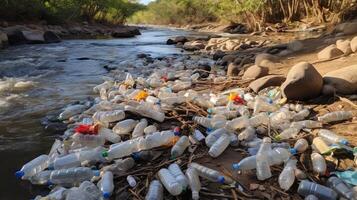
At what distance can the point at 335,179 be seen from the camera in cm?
271

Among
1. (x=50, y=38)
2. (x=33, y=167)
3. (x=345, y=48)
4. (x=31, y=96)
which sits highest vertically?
(x=345, y=48)

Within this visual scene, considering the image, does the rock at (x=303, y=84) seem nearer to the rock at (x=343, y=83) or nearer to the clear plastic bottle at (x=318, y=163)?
the rock at (x=343, y=83)

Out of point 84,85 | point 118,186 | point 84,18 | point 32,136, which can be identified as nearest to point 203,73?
point 84,85

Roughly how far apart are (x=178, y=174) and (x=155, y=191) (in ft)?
0.86

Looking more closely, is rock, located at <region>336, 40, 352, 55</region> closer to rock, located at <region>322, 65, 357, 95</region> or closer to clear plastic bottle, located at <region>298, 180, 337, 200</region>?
rock, located at <region>322, 65, 357, 95</region>

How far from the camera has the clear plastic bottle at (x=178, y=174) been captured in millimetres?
2695

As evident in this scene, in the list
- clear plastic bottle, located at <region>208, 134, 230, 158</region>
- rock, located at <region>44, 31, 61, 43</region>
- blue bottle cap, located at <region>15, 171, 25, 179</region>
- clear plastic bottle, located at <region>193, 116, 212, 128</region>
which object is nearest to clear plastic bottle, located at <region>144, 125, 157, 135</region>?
clear plastic bottle, located at <region>193, 116, 212, 128</region>

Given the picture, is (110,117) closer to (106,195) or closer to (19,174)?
(19,174)

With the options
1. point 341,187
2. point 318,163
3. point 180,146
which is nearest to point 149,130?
point 180,146

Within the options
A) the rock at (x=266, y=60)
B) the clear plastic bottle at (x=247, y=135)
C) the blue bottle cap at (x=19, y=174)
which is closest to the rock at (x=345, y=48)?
the rock at (x=266, y=60)

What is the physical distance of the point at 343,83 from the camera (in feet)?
14.8

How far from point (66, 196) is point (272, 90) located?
11.0 feet

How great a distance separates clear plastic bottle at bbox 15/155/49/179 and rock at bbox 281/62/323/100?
292 cm

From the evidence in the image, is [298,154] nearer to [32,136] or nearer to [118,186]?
[118,186]
